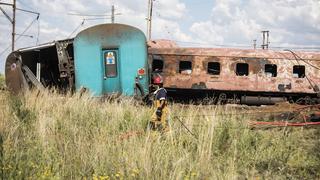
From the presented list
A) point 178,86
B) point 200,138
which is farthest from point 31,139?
point 178,86

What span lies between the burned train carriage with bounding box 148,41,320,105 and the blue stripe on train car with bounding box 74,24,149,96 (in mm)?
3097

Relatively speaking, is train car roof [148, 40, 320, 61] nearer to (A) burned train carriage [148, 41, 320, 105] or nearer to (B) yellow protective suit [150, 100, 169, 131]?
(A) burned train carriage [148, 41, 320, 105]

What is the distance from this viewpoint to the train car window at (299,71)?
20609mm

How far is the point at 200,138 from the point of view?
780 centimetres

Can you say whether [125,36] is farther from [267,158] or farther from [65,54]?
[267,158]

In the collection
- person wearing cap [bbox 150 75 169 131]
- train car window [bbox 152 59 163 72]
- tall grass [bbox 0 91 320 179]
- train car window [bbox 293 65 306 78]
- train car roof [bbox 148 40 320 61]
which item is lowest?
tall grass [bbox 0 91 320 179]

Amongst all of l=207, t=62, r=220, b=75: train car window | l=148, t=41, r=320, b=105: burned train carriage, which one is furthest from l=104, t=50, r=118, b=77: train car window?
l=207, t=62, r=220, b=75: train car window

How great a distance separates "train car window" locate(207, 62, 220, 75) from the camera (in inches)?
835

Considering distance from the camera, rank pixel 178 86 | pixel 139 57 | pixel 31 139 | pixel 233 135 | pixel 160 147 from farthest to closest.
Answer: pixel 178 86 < pixel 139 57 < pixel 233 135 < pixel 31 139 < pixel 160 147

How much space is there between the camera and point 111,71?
1744 centimetres

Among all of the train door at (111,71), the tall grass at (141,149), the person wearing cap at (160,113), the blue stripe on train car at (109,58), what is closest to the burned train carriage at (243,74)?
the blue stripe on train car at (109,58)

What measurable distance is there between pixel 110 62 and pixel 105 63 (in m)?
0.20

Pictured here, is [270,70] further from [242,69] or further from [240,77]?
[240,77]

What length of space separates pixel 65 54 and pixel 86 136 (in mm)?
10828
